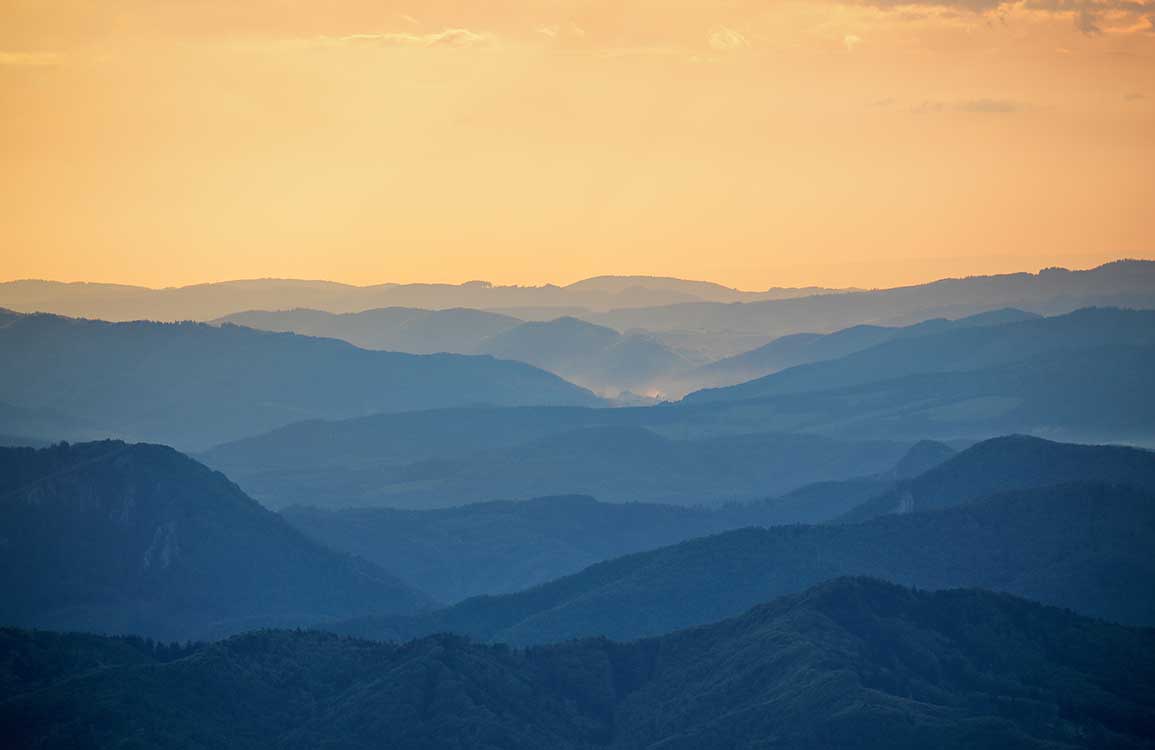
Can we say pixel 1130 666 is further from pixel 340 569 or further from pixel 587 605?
pixel 340 569

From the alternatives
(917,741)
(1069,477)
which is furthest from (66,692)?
(1069,477)

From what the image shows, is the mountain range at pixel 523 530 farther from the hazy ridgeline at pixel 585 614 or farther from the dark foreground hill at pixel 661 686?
the dark foreground hill at pixel 661 686

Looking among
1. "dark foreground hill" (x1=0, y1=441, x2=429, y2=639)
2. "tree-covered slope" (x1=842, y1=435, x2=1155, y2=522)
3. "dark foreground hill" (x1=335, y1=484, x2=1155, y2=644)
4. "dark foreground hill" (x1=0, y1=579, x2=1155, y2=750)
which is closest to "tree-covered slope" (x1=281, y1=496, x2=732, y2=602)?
"dark foreground hill" (x1=0, y1=441, x2=429, y2=639)


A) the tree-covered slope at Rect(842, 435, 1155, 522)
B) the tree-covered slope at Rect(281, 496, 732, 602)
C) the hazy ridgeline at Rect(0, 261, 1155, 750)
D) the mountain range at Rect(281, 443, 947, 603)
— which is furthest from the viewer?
the mountain range at Rect(281, 443, 947, 603)

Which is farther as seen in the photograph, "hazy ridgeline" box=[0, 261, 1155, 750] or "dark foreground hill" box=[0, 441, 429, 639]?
"dark foreground hill" box=[0, 441, 429, 639]

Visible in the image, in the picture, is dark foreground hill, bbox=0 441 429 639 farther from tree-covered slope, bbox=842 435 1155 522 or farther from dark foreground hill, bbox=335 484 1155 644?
tree-covered slope, bbox=842 435 1155 522

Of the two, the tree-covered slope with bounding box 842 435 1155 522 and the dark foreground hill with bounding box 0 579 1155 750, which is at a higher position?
the tree-covered slope with bounding box 842 435 1155 522

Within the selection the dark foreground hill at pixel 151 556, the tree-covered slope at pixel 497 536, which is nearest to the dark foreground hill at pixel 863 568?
the dark foreground hill at pixel 151 556
